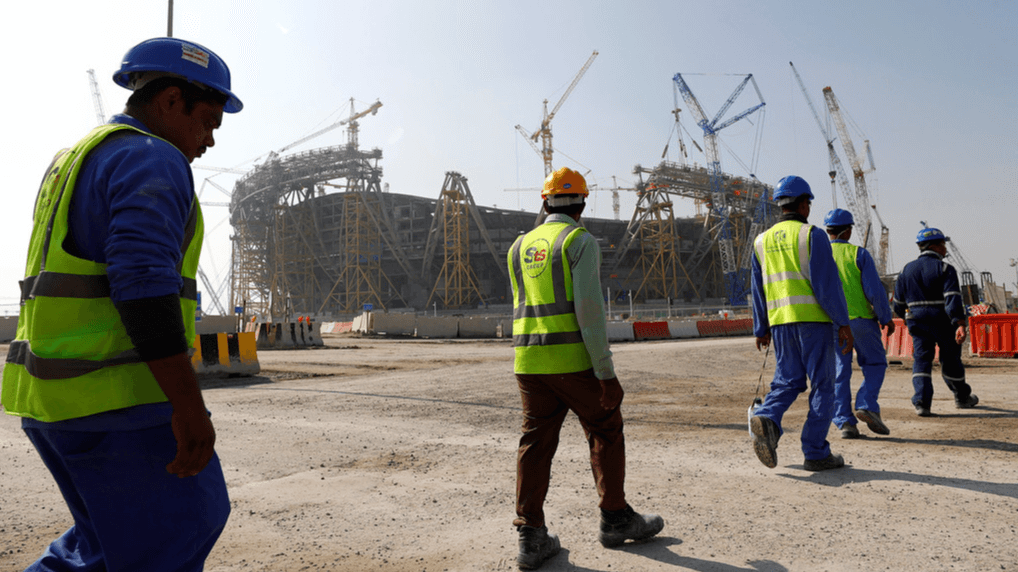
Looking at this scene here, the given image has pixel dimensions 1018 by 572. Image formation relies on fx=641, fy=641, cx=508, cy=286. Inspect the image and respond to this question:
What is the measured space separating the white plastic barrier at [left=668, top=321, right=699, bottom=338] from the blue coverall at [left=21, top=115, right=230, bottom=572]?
2818cm

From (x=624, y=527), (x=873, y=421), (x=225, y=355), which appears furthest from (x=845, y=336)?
(x=225, y=355)

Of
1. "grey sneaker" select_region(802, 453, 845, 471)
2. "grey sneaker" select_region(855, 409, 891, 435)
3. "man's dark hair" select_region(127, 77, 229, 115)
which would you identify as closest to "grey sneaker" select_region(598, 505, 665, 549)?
"grey sneaker" select_region(802, 453, 845, 471)

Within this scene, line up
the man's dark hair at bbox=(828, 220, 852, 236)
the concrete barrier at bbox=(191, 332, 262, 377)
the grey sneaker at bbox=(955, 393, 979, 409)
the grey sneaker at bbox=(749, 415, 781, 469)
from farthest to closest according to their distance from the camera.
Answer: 1. the concrete barrier at bbox=(191, 332, 262, 377)
2. the grey sneaker at bbox=(955, 393, 979, 409)
3. the man's dark hair at bbox=(828, 220, 852, 236)
4. the grey sneaker at bbox=(749, 415, 781, 469)

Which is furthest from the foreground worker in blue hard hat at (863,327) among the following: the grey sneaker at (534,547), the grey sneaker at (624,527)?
the grey sneaker at (534,547)

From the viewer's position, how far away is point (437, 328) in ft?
105

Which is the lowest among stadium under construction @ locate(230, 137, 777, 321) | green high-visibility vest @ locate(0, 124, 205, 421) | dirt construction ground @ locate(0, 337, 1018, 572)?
dirt construction ground @ locate(0, 337, 1018, 572)

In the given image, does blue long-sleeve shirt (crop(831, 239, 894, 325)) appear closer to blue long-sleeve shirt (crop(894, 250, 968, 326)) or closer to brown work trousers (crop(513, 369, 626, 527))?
blue long-sleeve shirt (crop(894, 250, 968, 326))

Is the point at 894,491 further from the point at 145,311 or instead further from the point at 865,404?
the point at 145,311

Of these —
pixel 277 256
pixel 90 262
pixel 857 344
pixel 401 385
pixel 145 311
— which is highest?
pixel 277 256

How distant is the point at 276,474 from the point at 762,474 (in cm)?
332

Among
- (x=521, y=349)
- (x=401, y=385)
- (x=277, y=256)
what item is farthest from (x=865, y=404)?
(x=277, y=256)

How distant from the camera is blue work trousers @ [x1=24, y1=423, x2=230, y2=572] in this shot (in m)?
1.46

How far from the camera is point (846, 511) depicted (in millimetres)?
3338

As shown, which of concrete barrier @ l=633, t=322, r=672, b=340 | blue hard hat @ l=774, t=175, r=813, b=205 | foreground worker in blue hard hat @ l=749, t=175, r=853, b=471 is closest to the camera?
foreground worker in blue hard hat @ l=749, t=175, r=853, b=471
